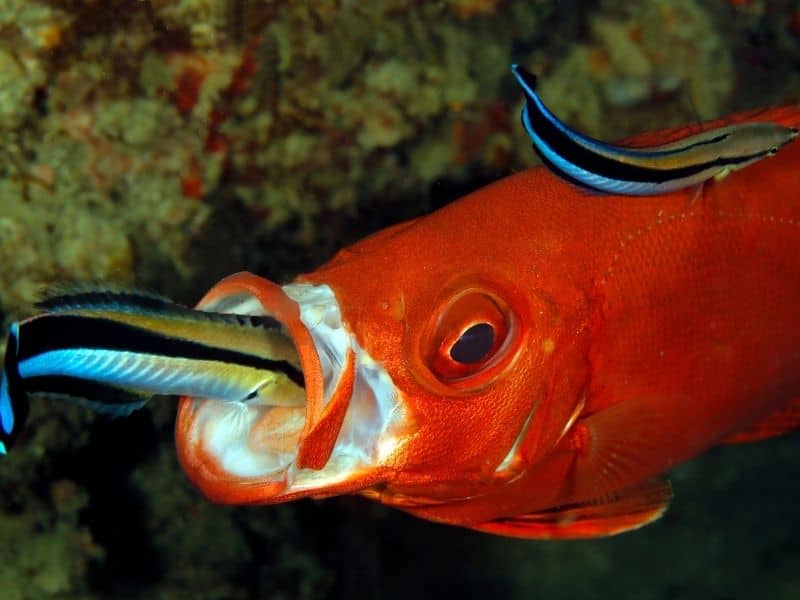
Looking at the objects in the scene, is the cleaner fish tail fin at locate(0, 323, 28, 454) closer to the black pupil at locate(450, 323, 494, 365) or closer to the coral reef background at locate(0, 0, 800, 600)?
the black pupil at locate(450, 323, 494, 365)

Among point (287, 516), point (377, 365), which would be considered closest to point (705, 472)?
point (287, 516)

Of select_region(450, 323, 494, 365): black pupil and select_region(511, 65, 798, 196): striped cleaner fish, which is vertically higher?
select_region(511, 65, 798, 196): striped cleaner fish

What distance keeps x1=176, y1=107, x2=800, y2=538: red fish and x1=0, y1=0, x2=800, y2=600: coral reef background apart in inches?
45.2

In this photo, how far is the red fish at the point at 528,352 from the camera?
1778 millimetres

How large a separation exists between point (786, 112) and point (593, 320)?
3.04 feet

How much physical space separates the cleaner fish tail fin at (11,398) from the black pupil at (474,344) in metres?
0.97

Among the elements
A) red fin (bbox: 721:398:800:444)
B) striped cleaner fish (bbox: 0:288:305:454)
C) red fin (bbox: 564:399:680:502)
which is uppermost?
red fin (bbox: 721:398:800:444)

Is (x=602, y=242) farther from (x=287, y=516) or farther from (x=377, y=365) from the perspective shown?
(x=287, y=516)

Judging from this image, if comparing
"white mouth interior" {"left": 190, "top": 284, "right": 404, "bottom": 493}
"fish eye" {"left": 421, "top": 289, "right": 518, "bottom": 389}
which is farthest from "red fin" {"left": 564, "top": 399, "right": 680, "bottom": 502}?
"white mouth interior" {"left": 190, "top": 284, "right": 404, "bottom": 493}

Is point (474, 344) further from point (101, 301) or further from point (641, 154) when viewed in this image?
point (101, 301)

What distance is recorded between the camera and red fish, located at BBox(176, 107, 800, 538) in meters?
1.78

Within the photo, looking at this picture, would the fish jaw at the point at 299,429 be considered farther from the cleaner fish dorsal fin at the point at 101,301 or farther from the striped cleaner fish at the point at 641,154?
the striped cleaner fish at the point at 641,154

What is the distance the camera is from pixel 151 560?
382 centimetres

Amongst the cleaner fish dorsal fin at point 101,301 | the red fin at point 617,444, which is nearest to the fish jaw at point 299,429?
the cleaner fish dorsal fin at point 101,301
